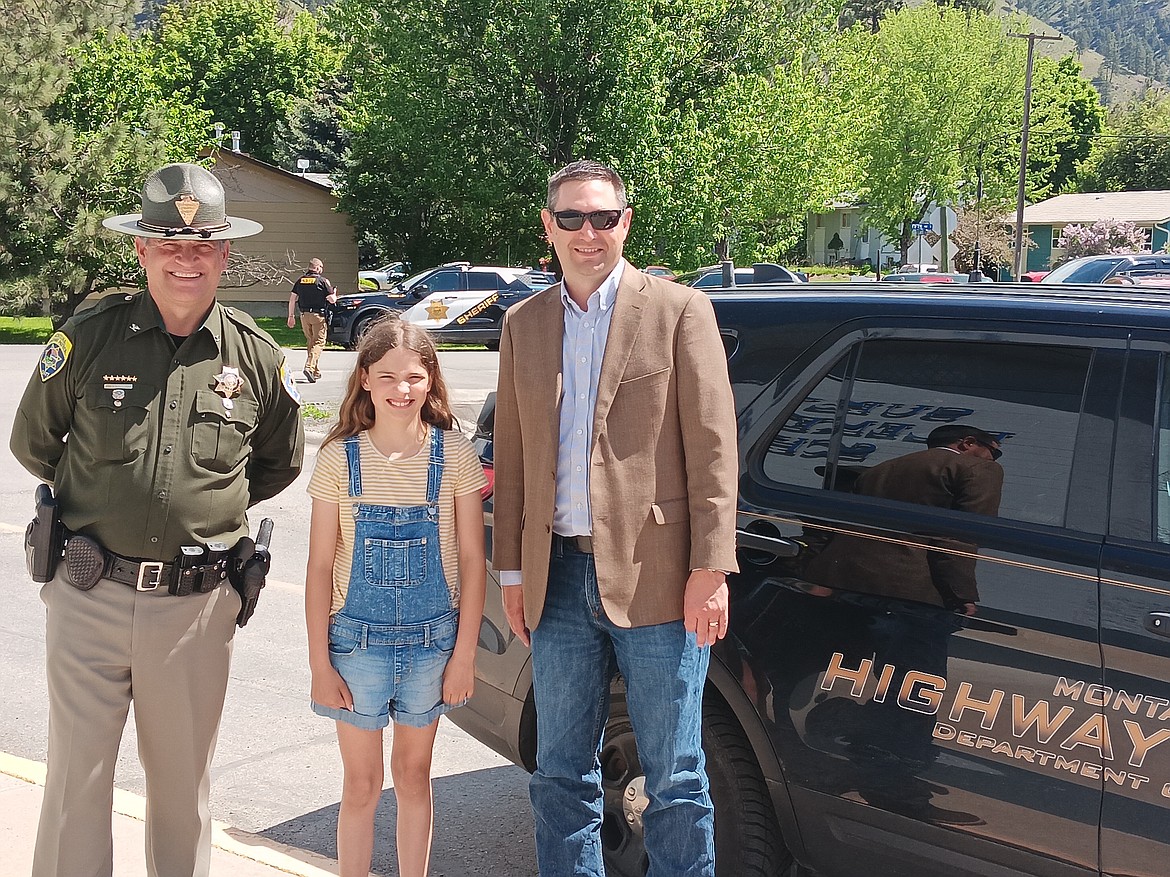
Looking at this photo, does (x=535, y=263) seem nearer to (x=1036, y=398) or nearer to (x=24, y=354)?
(x=24, y=354)

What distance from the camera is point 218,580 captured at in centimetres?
303

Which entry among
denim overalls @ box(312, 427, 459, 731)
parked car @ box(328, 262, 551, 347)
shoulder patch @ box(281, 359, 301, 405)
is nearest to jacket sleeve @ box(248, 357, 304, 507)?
shoulder patch @ box(281, 359, 301, 405)

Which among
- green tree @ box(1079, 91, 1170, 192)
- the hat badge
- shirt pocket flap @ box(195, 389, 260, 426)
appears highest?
green tree @ box(1079, 91, 1170, 192)

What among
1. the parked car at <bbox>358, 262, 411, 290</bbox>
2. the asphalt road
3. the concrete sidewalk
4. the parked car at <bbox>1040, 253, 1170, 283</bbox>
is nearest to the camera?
the concrete sidewalk

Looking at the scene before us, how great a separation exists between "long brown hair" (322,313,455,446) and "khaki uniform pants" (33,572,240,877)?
0.54 m

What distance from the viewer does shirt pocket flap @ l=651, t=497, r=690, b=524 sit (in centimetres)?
279

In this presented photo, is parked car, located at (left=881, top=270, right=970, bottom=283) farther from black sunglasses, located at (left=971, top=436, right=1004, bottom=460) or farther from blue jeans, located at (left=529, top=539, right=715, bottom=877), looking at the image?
blue jeans, located at (left=529, top=539, right=715, bottom=877)

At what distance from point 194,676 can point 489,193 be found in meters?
24.6

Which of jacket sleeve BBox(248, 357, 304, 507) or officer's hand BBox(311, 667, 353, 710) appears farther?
jacket sleeve BBox(248, 357, 304, 507)

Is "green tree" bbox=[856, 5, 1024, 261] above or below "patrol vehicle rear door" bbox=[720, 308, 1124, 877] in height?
above

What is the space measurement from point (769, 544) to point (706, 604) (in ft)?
1.40

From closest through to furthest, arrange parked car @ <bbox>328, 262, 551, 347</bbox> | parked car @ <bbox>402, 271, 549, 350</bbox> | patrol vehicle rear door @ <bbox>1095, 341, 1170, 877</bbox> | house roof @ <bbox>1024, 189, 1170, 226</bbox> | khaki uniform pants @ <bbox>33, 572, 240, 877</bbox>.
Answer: patrol vehicle rear door @ <bbox>1095, 341, 1170, 877</bbox> < khaki uniform pants @ <bbox>33, 572, 240, 877</bbox> < parked car @ <bbox>402, 271, 549, 350</bbox> < parked car @ <bbox>328, 262, 551, 347</bbox> < house roof @ <bbox>1024, 189, 1170, 226</bbox>

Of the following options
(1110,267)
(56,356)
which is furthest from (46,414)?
(1110,267)

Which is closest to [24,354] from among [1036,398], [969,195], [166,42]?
[1036,398]
